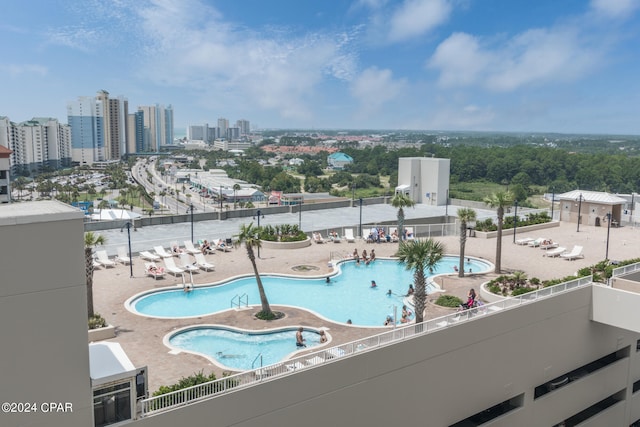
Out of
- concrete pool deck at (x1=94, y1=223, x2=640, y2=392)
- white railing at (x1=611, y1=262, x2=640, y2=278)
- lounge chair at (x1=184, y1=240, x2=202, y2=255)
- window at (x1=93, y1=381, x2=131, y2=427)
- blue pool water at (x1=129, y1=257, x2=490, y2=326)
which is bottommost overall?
blue pool water at (x1=129, y1=257, x2=490, y2=326)

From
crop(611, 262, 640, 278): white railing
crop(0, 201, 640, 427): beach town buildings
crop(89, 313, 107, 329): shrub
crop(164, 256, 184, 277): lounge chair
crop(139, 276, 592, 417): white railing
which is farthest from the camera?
crop(164, 256, 184, 277): lounge chair

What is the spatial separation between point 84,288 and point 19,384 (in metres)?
1.63

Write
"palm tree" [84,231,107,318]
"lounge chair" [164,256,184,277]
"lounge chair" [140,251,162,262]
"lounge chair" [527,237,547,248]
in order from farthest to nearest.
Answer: "lounge chair" [527,237,547,248], "lounge chair" [140,251,162,262], "lounge chair" [164,256,184,277], "palm tree" [84,231,107,318]

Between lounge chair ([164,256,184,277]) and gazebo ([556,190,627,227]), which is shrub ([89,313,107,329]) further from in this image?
gazebo ([556,190,627,227])

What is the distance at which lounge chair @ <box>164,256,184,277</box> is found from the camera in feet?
75.1

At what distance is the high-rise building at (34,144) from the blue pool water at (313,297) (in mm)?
115891

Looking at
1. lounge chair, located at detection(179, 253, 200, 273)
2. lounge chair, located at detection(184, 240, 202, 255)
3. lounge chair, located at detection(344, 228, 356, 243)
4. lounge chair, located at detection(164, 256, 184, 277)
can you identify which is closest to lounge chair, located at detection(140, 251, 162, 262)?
lounge chair, located at detection(164, 256, 184, 277)

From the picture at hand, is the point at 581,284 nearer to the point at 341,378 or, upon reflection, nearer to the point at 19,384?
the point at 341,378

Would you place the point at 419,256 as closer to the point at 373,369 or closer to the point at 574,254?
the point at 373,369

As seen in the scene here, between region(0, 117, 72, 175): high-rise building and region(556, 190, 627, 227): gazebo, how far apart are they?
11773 centimetres

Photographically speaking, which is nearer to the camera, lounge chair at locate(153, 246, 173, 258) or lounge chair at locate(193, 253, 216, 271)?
lounge chair at locate(193, 253, 216, 271)

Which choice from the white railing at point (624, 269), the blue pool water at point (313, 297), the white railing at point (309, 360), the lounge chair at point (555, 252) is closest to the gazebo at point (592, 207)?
the lounge chair at point (555, 252)

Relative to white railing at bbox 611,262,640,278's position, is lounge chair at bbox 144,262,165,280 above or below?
below

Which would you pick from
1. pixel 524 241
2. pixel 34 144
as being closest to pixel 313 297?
pixel 524 241
